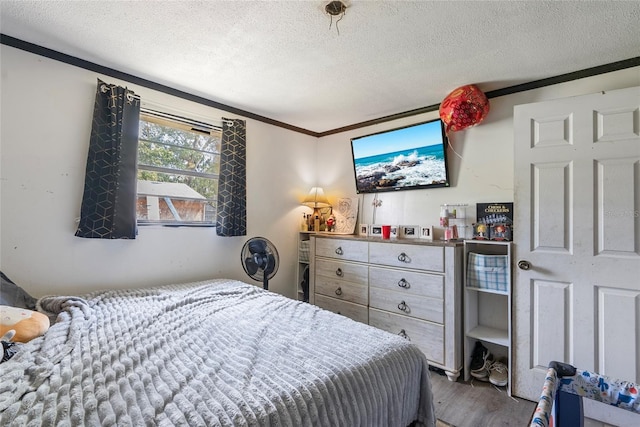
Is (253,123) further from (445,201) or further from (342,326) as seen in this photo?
(342,326)

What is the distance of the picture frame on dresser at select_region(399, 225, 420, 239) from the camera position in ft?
9.12

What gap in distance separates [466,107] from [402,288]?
60.2 inches

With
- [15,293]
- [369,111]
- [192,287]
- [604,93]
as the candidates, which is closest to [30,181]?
[15,293]

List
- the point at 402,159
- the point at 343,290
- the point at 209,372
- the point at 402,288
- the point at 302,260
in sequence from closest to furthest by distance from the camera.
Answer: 1. the point at 209,372
2. the point at 402,288
3. the point at 343,290
4. the point at 402,159
5. the point at 302,260

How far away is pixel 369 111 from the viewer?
2941 mm

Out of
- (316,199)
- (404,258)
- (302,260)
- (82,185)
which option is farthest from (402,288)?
(82,185)

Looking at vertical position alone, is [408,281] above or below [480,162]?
below

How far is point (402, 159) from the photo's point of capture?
2.88 meters

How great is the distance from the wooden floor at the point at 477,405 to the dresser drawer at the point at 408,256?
2.73 feet

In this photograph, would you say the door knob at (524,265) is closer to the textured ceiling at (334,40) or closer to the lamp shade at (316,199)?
the textured ceiling at (334,40)

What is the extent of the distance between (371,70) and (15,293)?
262cm

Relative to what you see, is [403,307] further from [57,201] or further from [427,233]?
[57,201]

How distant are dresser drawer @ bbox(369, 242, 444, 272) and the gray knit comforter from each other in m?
0.96

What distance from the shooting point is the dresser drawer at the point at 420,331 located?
2.21 m
